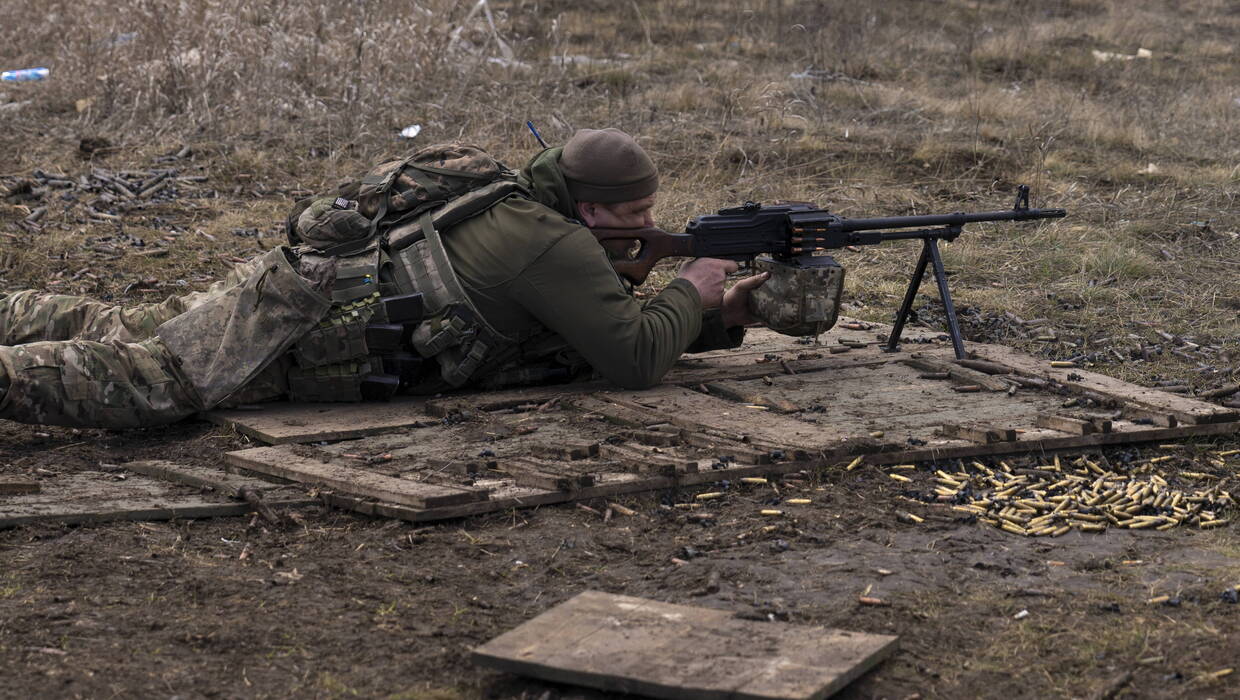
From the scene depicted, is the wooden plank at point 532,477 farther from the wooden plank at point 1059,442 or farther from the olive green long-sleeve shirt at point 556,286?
the wooden plank at point 1059,442

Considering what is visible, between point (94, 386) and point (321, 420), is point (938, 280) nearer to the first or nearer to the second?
point (321, 420)

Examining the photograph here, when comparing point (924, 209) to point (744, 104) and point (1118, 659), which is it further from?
point (1118, 659)

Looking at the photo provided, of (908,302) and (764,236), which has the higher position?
(764,236)

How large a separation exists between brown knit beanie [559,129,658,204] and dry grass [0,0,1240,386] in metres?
2.72

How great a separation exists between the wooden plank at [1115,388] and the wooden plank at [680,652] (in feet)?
9.21

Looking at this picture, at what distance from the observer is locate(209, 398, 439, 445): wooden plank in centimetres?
550

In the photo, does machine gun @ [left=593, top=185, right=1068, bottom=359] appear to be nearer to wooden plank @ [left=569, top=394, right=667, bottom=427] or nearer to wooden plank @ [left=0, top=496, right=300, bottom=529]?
wooden plank @ [left=569, top=394, right=667, bottom=427]

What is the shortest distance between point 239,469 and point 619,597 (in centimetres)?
197

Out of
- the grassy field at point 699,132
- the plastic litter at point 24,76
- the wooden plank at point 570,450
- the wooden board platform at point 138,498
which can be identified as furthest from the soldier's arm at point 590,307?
the plastic litter at point 24,76

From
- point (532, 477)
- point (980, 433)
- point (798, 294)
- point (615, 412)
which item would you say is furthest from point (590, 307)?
point (980, 433)

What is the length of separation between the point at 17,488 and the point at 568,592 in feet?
6.91

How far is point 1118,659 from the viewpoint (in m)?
3.69

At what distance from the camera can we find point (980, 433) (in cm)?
553

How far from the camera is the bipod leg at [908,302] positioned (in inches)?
263
